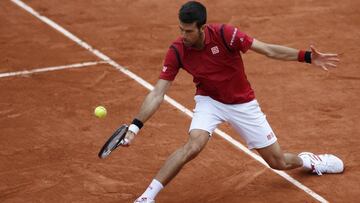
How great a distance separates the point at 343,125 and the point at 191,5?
3.86 meters

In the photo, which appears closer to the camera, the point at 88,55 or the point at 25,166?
the point at 25,166

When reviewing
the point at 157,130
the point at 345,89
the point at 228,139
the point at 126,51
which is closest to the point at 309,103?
the point at 345,89

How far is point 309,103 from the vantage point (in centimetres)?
1167

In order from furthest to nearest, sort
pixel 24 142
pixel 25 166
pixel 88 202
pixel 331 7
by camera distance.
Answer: pixel 331 7 < pixel 24 142 < pixel 25 166 < pixel 88 202

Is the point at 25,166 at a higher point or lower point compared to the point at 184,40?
lower

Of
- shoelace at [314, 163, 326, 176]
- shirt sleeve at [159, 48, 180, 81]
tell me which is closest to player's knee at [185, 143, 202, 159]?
shirt sleeve at [159, 48, 180, 81]

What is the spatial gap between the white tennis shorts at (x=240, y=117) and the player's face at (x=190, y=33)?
2.79 feet

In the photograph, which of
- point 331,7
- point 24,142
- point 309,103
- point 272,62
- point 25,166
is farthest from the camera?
point 331,7

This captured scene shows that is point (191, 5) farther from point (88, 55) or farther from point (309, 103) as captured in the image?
point (88, 55)

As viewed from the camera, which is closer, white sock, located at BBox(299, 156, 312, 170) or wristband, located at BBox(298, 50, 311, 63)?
wristband, located at BBox(298, 50, 311, 63)

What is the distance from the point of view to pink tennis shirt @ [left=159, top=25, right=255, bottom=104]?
27.3 feet

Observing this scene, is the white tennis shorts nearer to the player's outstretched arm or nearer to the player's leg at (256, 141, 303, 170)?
the player's leg at (256, 141, 303, 170)

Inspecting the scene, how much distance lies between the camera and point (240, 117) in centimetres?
862

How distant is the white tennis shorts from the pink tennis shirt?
14cm
